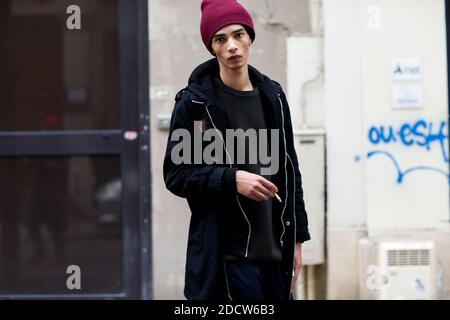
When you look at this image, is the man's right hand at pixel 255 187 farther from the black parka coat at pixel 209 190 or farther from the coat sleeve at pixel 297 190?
the coat sleeve at pixel 297 190

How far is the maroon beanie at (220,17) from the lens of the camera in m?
3.58

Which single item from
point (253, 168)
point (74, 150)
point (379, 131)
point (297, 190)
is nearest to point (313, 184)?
point (379, 131)

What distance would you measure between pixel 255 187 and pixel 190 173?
0.30m

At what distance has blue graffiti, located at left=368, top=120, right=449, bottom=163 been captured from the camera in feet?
20.4

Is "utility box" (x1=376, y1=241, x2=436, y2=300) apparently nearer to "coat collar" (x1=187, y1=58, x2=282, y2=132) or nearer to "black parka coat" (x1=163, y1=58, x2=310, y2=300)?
"black parka coat" (x1=163, y1=58, x2=310, y2=300)

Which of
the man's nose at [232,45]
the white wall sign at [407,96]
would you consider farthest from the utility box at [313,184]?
the man's nose at [232,45]

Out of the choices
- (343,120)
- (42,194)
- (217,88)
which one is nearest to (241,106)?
(217,88)

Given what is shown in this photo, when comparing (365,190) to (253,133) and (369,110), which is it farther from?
(253,133)

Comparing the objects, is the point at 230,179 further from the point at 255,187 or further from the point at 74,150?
the point at 74,150

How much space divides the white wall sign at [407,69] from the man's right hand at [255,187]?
3.10 metres

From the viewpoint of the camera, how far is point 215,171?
3.42 metres

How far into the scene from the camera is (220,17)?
3.58 meters

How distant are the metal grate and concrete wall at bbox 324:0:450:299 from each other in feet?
0.45

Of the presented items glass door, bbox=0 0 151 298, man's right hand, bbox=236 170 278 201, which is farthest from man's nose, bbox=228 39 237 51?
glass door, bbox=0 0 151 298
